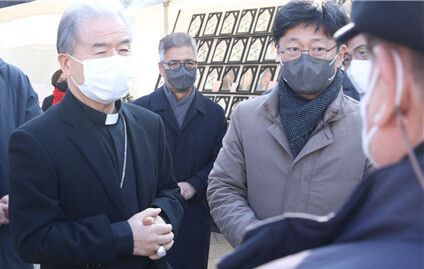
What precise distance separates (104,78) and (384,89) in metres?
1.63

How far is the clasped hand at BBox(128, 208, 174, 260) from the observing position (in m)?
2.23

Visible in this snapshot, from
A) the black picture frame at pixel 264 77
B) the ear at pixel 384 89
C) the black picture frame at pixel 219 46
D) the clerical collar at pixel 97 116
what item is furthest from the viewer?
the black picture frame at pixel 219 46

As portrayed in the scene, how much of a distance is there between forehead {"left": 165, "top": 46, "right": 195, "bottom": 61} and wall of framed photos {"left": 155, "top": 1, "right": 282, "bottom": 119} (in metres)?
2.02

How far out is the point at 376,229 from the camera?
847 mm

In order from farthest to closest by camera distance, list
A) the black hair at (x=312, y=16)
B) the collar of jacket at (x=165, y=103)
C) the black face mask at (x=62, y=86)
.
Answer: the black face mask at (x=62, y=86) → the collar of jacket at (x=165, y=103) → the black hair at (x=312, y=16)

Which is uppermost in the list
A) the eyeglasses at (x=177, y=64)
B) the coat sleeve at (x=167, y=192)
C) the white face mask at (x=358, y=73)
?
the white face mask at (x=358, y=73)

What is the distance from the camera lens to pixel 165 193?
2594mm

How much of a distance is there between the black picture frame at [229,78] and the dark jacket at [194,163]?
8.79 feet

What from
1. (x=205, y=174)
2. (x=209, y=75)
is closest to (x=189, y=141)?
(x=205, y=174)

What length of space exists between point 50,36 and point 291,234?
25.8ft

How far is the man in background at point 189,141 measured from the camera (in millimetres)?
3875

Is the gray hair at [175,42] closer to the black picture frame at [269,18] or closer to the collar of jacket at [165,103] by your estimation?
the collar of jacket at [165,103]

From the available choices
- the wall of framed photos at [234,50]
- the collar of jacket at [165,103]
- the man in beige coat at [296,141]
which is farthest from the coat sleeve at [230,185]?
the wall of framed photos at [234,50]

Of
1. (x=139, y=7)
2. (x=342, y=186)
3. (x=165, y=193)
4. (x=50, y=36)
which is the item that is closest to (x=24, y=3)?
(x=50, y=36)
